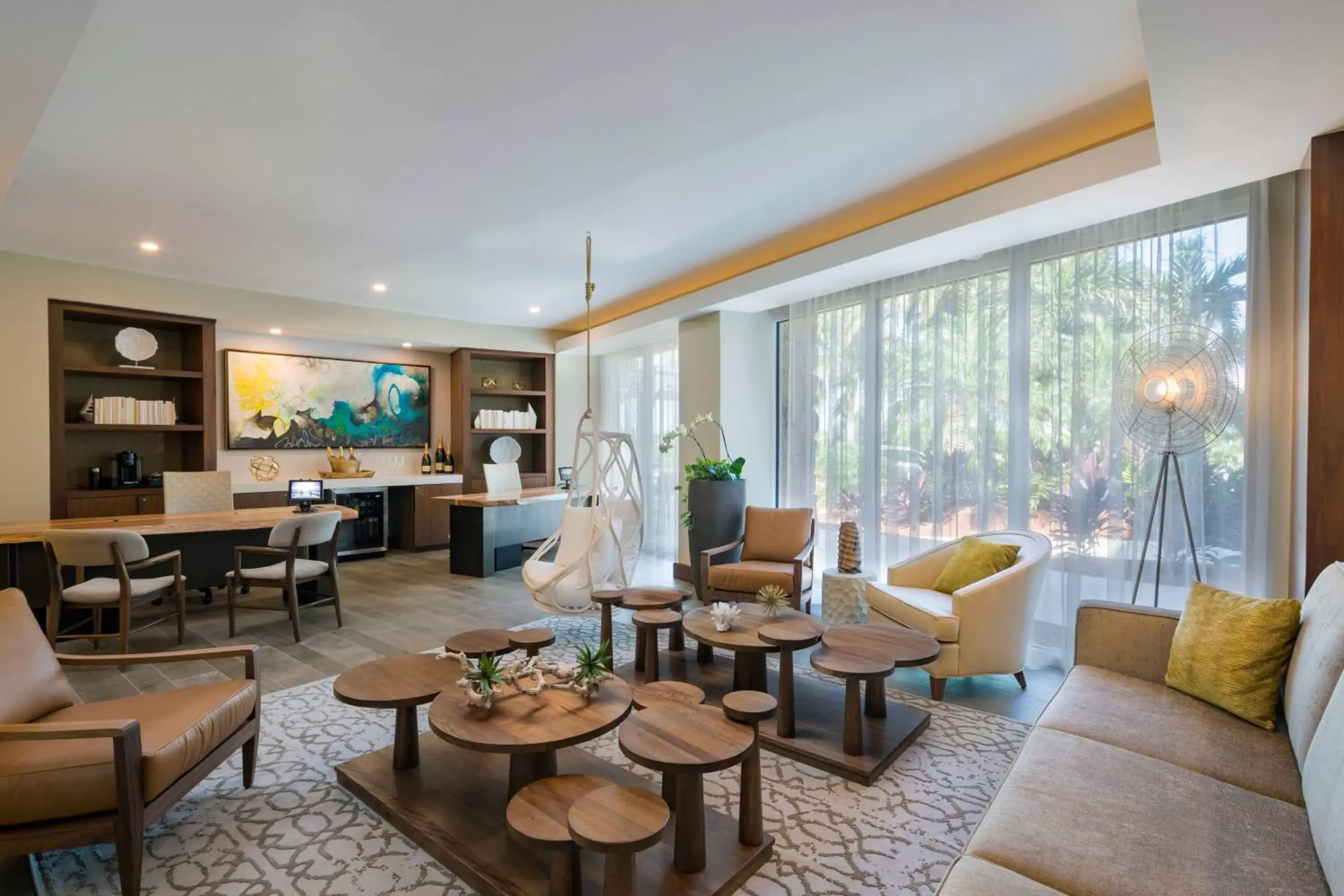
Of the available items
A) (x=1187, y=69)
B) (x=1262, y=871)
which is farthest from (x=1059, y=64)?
(x=1262, y=871)

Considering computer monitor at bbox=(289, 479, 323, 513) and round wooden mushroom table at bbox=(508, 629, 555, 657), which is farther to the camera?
computer monitor at bbox=(289, 479, 323, 513)

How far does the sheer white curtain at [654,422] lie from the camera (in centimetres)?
736

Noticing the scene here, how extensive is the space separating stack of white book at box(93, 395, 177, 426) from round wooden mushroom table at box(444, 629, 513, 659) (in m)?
4.86

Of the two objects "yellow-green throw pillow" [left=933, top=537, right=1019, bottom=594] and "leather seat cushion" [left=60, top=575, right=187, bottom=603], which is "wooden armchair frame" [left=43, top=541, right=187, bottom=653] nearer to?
"leather seat cushion" [left=60, top=575, right=187, bottom=603]

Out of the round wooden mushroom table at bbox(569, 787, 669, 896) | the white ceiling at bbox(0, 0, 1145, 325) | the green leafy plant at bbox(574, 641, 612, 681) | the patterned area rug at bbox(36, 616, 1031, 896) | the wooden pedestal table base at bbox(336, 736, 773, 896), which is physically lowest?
the patterned area rug at bbox(36, 616, 1031, 896)

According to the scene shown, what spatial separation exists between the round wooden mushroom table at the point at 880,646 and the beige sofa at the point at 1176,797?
58 centimetres

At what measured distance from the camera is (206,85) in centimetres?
258

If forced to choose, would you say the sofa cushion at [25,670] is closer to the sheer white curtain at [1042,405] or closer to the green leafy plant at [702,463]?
the green leafy plant at [702,463]

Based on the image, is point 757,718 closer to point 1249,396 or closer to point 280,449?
point 1249,396

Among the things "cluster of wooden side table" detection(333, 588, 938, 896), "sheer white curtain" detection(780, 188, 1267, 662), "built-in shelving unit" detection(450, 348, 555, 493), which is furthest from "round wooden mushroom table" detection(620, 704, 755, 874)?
"built-in shelving unit" detection(450, 348, 555, 493)

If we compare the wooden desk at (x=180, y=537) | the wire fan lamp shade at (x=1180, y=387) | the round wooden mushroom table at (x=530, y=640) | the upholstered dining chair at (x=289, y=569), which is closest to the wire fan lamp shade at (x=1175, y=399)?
the wire fan lamp shade at (x=1180, y=387)

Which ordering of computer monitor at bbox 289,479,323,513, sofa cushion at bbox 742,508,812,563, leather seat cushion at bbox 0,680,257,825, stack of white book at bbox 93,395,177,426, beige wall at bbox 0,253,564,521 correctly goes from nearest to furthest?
leather seat cushion at bbox 0,680,257,825
sofa cushion at bbox 742,508,812,563
beige wall at bbox 0,253,564,521
stack of white book at bbox 93,395,177,426
computer monitor at bbox 289,479,323,513

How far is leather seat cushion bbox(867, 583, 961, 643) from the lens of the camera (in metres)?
3.17

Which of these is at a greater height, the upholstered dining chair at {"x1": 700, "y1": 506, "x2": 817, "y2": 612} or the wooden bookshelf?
the wooden bookshelf
